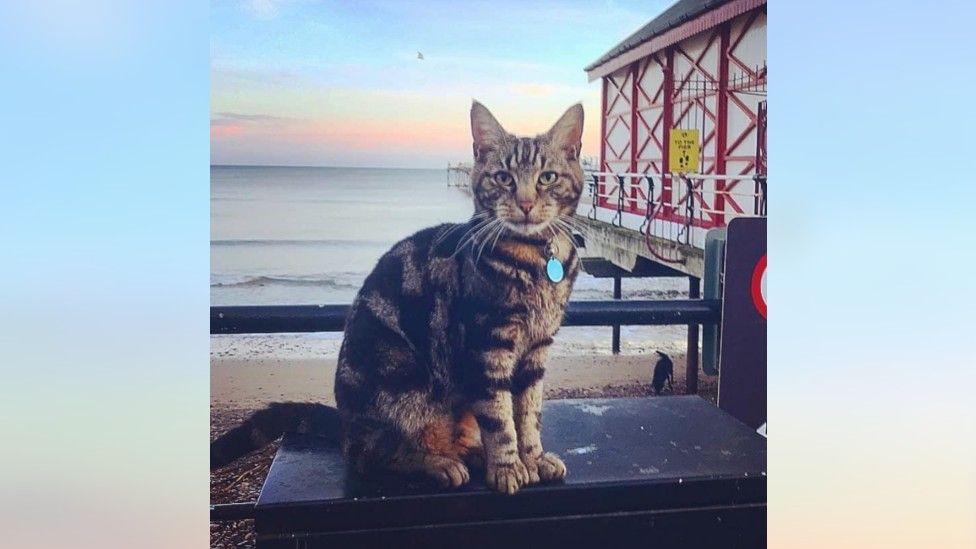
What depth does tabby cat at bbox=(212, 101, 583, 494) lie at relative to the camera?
5.30 ft

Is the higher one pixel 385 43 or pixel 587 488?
pixel 385 43

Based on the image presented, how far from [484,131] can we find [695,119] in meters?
0.67

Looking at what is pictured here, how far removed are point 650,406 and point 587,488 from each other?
0.42m

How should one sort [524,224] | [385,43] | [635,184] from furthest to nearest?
[635,184], [385,43], [524,224]

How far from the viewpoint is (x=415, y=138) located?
5.96 feet

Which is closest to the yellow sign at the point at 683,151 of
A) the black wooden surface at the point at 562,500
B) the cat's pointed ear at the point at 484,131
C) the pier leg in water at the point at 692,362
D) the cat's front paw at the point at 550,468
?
the pier leg in water at the point at 692,362

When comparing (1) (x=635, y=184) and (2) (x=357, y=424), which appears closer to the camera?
(2) (x=357, y=424)

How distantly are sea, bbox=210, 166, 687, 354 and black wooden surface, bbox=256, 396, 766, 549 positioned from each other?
0.29 meters

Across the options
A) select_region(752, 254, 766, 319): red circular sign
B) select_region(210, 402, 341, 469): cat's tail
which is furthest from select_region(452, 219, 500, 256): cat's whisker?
select_region(752, 254, 766, 319): red circular sign

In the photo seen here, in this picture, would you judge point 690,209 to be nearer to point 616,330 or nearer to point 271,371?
point 616,330

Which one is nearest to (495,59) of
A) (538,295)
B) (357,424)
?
(538,295)

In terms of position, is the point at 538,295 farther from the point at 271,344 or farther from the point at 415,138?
the point at 271,344

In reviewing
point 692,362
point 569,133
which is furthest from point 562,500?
point 569,133

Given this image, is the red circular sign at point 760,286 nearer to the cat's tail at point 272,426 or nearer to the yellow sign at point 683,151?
the yellow sign at point 683,151
